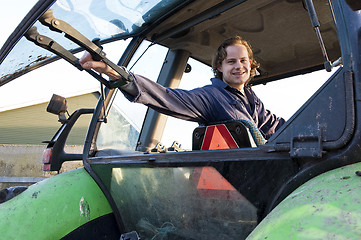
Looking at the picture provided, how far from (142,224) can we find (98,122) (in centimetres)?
77

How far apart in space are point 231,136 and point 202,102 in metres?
0.37

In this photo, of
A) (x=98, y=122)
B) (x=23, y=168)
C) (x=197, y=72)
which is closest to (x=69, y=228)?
(x=98, y=122)

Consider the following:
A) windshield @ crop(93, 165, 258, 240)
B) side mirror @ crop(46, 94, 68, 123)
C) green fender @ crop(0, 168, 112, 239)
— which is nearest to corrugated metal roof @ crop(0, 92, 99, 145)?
side mirror @ crop(46, 94, 68, 123)

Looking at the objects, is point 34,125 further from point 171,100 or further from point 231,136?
point 231,136

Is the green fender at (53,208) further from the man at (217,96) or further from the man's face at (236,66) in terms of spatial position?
the man's face at (236,66)

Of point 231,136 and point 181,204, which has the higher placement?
point 231,136

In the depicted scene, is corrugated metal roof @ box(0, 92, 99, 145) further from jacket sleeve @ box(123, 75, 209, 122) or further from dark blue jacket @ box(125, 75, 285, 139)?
jacket sleeve @ box(123, 75, 209, 122)

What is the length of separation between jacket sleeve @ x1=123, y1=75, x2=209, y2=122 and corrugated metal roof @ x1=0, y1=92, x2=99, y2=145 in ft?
41.4

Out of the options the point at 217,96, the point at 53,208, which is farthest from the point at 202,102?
the point at 53,208

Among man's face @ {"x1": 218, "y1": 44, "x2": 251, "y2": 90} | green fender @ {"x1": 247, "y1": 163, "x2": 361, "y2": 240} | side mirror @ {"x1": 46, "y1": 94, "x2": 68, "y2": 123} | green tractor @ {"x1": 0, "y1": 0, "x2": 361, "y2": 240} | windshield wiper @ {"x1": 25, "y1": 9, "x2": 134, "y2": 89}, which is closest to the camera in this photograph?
green fender @ {"x1": 247, "y1": 163, "x2": 361, "y2": 240}

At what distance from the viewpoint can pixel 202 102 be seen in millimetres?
1631

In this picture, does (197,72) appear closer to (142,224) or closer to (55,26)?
(142,224)

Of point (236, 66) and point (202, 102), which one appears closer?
point (202, 102)

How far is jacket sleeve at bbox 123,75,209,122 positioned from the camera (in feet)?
4.28
